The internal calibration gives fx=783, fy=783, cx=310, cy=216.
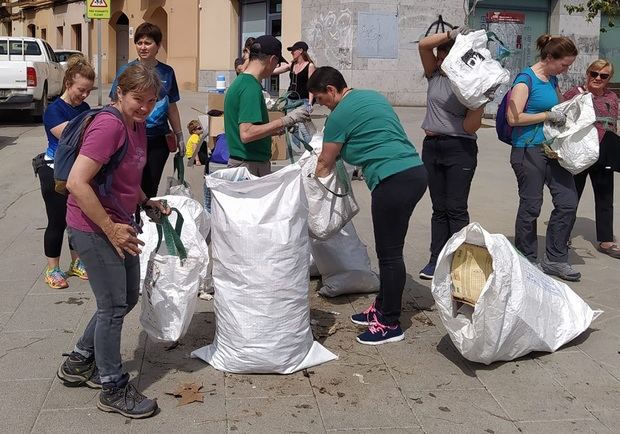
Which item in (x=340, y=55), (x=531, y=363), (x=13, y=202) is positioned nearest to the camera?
(x=531, y=363)

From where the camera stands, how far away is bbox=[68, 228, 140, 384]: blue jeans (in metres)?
3.56

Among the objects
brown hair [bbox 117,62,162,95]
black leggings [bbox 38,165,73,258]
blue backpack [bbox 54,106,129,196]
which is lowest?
black leggings [bbox 38,165,73,258]

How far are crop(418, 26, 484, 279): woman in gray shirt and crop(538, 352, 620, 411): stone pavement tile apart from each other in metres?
1.54

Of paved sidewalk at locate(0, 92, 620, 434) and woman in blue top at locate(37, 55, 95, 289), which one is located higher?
woman in blue top at locate(37, 55, 95, 289)

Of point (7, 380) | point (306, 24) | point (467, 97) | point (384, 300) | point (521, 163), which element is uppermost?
point (306, 24)

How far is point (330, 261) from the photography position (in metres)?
5.50

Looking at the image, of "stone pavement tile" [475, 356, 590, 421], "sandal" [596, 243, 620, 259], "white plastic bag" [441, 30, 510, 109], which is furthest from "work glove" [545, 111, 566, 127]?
"stone pavement tile" [475, 356, 590, 421]

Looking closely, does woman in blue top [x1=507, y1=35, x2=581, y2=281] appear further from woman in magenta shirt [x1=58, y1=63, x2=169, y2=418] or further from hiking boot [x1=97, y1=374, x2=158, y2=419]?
hiking boot [x1=97, y1=374, x2=158, y2=419]

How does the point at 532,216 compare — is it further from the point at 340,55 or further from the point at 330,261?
the point at 340,55

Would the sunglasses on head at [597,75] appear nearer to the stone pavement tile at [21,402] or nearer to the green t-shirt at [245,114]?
the green t-shirt at [245,114]

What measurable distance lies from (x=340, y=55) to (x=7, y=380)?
1683cm

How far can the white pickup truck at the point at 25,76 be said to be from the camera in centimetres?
1634

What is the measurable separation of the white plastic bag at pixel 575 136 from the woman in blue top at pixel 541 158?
7cm

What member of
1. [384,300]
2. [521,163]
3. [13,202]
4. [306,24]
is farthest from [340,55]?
[384,300]
